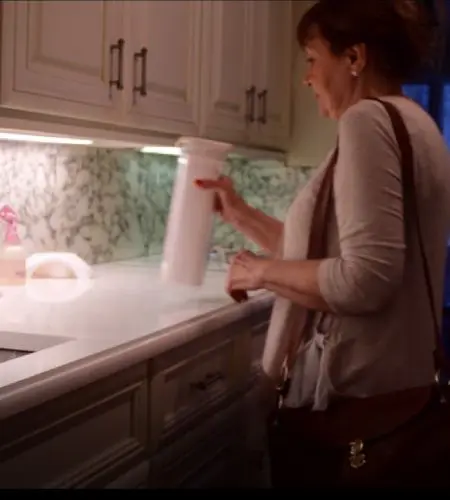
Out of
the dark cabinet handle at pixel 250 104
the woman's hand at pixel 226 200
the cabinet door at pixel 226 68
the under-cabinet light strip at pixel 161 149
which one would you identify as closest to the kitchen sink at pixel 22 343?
the woman's hand at pixel 226 200

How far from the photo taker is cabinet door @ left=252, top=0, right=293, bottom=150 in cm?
252

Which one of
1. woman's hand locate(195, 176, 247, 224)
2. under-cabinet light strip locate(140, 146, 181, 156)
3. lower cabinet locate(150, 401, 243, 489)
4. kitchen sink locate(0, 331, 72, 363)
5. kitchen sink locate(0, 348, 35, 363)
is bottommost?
lower cabinet locate(150, 401, 243, 489)

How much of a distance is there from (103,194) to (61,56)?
830mm

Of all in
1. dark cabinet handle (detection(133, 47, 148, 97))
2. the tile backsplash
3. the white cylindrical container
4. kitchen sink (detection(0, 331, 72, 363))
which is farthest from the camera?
the tile backsplash

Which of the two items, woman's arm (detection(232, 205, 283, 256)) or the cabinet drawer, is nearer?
the cabinet drawer

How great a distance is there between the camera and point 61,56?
161 cm

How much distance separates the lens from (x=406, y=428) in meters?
1.33

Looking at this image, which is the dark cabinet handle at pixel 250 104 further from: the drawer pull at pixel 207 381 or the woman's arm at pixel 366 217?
the woman's arm at pixel 366 217

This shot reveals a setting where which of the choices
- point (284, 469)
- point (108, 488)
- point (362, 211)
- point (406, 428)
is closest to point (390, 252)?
point (362, 211)

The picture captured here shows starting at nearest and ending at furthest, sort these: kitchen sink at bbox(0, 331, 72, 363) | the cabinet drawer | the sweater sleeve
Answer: the sweater sleeve < kitchen sink at bbox(0, 331, 72, 363) < the cabinet drawer

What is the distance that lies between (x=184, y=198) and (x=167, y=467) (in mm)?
514

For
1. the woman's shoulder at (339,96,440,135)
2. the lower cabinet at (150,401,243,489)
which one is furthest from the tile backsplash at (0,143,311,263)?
the woman's shoulder at (339,96,440,135)

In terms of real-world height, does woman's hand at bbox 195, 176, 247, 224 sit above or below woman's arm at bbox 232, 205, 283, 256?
above

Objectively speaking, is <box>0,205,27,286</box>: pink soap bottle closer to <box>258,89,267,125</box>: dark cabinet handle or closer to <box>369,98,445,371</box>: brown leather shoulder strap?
<box>258,89,267,125</box>: dark cabinet handle
